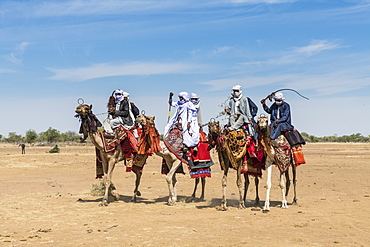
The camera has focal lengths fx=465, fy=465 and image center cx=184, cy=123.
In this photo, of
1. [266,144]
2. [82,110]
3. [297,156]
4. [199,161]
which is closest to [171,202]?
[199,161]

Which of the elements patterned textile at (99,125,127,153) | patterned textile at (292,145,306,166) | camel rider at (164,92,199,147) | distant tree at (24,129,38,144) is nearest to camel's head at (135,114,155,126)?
camel rider at (164,92,199,147)

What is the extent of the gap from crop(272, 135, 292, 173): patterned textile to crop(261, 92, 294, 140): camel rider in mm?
179

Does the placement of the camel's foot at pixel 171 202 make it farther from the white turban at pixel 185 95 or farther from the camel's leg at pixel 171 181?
the white turban at pixel 185 95

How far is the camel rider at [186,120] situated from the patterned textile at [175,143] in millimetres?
184

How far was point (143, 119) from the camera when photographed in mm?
13180

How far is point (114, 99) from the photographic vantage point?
1431 cm

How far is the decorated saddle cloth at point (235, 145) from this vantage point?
12531mm

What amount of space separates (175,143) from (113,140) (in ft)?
6.13

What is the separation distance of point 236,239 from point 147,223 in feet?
8.25

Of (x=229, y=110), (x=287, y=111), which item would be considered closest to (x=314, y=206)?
(x=287, y=111)

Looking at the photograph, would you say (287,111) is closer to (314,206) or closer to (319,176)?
(314,206)

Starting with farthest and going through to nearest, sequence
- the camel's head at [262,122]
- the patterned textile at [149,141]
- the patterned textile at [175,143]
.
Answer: the patterned textile at [175,143]
the patterned textile at [149,141]
the camel's head at [262,122]

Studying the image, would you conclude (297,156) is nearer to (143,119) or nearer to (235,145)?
(235,145)

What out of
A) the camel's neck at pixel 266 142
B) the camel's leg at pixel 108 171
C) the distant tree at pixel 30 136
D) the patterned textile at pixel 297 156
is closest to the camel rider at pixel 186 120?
the camel's leg at pixel 108 171
